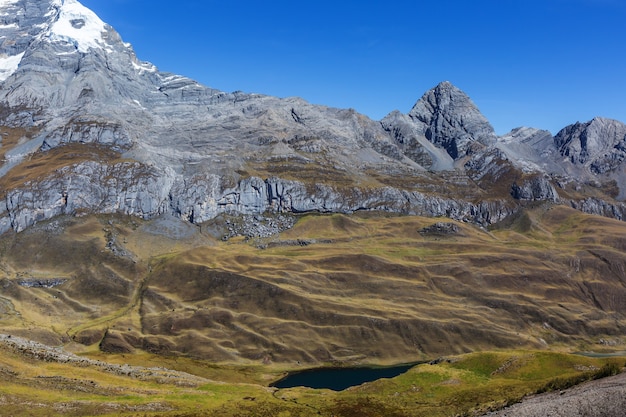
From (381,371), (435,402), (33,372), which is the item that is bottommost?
(381,371)

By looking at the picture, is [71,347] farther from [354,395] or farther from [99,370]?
→ [354,395]

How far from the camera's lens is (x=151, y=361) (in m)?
186

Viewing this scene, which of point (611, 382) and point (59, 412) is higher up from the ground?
point (611, 382)

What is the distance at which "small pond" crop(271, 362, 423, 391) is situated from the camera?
172875mm

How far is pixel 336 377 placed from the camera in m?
184

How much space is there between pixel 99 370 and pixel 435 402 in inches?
2980

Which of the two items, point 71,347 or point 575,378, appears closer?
point 575,378

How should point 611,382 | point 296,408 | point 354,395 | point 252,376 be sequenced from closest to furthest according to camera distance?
point 611,382, point 296,408, point 354,395, point 252,376

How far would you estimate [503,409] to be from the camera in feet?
222

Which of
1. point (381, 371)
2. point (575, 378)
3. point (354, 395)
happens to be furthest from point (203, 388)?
point (381, 371)

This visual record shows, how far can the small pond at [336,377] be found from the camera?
172875 mm

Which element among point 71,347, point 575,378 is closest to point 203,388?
point 575,378

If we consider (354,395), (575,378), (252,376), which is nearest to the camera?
(575,378)

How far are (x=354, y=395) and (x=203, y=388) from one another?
33681 millimetres
